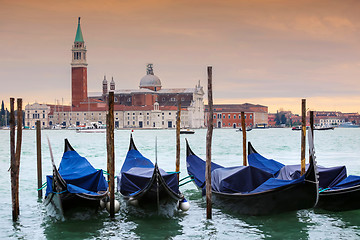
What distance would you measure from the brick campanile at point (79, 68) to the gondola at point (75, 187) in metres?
55.8

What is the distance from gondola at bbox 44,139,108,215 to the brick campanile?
183ft

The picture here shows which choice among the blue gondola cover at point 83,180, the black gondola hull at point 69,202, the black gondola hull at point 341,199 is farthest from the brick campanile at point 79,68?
the black gondola hull at point 341,199

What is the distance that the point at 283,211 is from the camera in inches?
241

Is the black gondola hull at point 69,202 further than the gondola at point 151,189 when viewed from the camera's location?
No

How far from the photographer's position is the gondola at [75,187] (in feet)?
20.3

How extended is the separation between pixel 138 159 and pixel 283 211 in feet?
11.6

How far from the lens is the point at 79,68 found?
6253 cm

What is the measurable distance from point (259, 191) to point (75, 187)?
2.15 metres

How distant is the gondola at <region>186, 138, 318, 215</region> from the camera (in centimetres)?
587

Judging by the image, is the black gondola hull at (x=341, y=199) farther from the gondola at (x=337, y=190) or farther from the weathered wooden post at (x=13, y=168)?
the weathered wooden post at (x=13, y=168)

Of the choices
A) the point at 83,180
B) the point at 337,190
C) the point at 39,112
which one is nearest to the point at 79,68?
the point at 39,112

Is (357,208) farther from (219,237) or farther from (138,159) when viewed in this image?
Result: (138,159)

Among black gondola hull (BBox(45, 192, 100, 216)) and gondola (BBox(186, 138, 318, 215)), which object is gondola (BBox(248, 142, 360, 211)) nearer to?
gondola (BBox(186, 138, 318, 215))

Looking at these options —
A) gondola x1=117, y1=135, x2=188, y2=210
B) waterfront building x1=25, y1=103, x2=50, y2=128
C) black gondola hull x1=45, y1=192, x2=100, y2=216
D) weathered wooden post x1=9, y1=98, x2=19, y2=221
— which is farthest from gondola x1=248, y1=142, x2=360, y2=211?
waterfront building x1=25, y1=103, x2=50, y2=128
